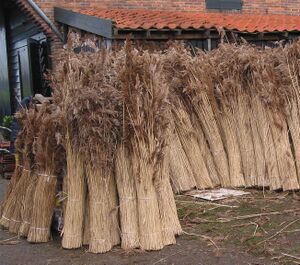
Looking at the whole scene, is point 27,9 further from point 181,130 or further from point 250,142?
point 250,142

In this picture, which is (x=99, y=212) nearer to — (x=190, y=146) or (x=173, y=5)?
(x=190, y=146)

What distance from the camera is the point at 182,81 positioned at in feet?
24.6

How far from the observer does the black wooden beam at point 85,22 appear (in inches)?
387

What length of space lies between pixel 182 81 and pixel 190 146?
91cm

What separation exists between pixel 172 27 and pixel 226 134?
11.8 ft

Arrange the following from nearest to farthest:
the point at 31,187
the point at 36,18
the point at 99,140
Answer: the point at 99,140 → the point at 31,187 → the point at 36,18

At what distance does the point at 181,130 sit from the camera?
7559mm

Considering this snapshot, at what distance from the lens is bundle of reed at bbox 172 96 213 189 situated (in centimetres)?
754

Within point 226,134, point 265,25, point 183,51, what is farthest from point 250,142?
point 265,25

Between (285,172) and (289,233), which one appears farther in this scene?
(285,172)

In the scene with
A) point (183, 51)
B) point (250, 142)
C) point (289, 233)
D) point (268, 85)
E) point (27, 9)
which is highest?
point (27, 9)

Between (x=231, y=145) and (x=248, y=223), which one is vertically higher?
(x=231, y=145)

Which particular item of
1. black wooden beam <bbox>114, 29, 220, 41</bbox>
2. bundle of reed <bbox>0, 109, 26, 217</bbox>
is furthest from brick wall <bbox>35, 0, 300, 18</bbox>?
bundle of reed <bbox>0, 109, 26, 217</bbox>

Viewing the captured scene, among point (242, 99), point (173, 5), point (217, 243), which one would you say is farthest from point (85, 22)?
point (217, 243)
